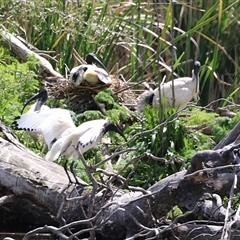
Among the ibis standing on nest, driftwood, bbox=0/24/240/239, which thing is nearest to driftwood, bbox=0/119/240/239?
driftwood, bbox=0/24/240/239

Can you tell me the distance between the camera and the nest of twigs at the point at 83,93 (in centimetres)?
743

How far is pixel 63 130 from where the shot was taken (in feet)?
17.5

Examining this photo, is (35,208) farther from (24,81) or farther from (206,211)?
(24,81)

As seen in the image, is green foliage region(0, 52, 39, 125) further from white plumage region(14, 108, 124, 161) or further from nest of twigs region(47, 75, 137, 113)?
white plumage region(14, 108, 124, 161)

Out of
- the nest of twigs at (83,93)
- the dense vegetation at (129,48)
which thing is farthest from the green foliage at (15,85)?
the nest of twigs at (83,93)

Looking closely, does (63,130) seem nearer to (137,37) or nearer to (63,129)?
(63,129)

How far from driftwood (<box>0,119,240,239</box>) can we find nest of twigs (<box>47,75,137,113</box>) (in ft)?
5.17

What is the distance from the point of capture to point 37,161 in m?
5.42

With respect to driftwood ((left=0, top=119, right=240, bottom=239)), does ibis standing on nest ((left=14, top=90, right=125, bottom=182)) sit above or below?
above

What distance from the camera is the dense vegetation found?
6.78 m

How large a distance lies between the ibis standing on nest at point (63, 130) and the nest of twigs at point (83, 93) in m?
1.81

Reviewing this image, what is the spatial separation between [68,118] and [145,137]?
1.07 meters

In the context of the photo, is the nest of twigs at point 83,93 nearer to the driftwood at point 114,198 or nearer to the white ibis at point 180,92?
the white ibis at point 180,92

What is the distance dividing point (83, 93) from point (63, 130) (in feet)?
7.22
